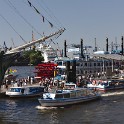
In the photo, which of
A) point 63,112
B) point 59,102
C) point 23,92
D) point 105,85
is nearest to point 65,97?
point 59,102

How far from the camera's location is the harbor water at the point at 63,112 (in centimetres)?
3619

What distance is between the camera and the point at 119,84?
6506cm

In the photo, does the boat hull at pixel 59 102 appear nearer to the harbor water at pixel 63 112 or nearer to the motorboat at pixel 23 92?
the harbor water at pixel 63 112

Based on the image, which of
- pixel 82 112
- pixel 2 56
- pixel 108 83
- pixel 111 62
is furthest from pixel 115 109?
pixel 111 62

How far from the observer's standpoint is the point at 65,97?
4562 cm

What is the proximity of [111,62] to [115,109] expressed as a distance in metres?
58.3

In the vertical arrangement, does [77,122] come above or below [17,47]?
below

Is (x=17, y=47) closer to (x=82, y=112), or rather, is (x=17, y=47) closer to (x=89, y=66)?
(x=82, y=112)

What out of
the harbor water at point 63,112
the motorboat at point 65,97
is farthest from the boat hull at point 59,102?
the harbor water at point 63,112

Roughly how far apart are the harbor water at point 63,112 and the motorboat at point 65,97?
763 millimetres

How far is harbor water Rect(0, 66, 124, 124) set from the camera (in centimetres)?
3619

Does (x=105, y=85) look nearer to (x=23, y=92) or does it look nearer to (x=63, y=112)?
(x=23, y=92)

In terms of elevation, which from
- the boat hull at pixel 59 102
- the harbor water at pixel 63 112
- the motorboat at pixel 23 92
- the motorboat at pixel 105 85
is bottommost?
the harbor water at pixel 63 112

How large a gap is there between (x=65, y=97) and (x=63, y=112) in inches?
183
